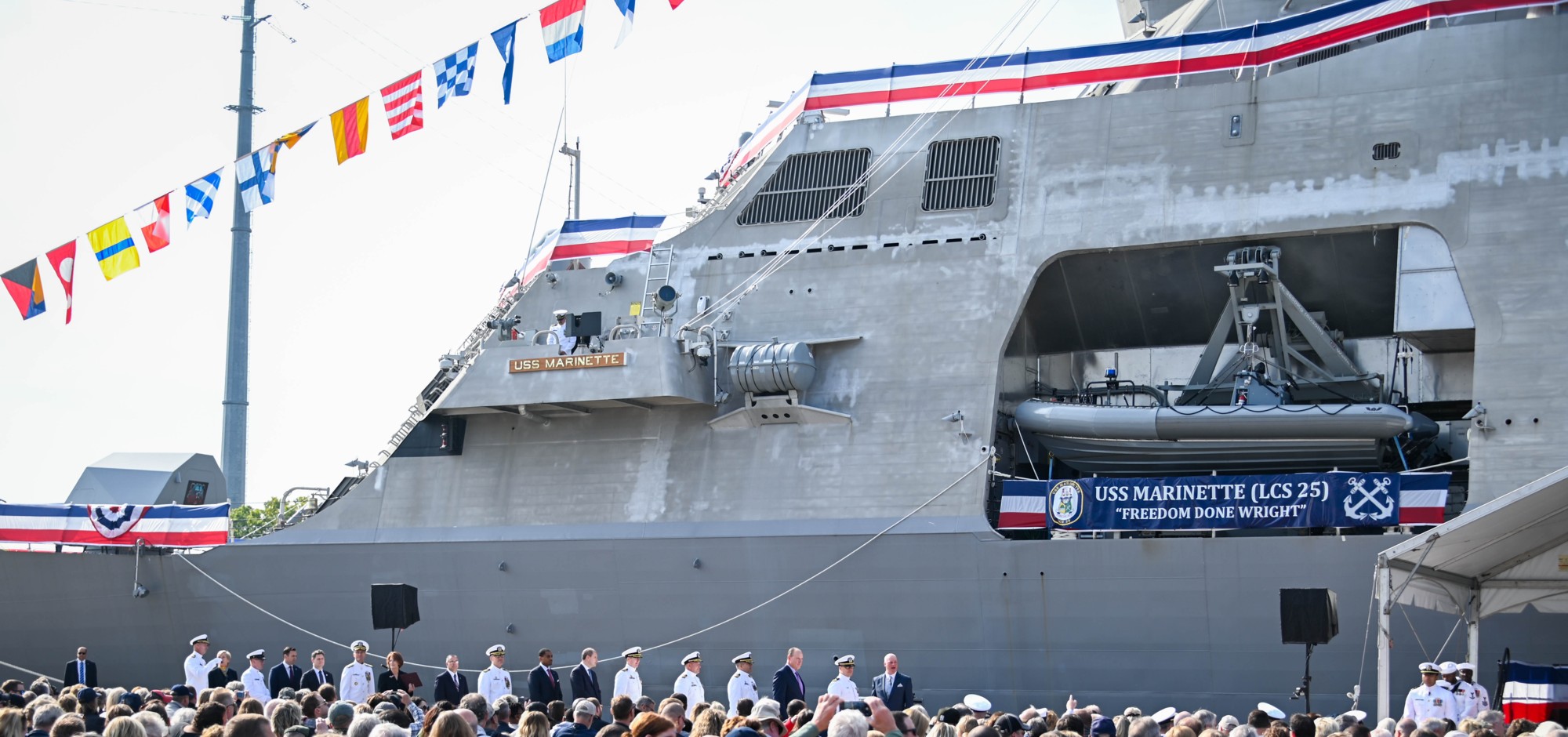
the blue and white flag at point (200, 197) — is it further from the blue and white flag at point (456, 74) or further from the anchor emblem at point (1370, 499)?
the anchor emblem at point (1370, 499)

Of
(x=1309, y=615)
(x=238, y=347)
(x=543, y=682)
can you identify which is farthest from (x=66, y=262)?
(x=238, y=347)

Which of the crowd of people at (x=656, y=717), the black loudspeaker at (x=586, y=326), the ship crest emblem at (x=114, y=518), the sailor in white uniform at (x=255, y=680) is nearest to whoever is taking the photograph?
the crowd of people at (x=656, y=717)

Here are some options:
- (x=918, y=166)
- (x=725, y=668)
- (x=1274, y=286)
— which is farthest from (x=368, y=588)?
(x=1274, y=286)

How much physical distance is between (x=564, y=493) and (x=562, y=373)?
1486 millimetres

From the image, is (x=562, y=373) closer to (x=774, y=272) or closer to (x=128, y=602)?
(x=774, y=272)

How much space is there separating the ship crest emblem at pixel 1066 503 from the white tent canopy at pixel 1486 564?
167 inches

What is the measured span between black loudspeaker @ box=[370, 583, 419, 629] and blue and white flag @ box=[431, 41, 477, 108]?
21.5ft

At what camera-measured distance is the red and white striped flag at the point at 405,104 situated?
19594 mm

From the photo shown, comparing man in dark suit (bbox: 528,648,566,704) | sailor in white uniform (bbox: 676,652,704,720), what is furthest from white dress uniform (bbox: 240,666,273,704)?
sailor in white uniform (bbox: 676,652,704,720)

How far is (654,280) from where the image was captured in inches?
786

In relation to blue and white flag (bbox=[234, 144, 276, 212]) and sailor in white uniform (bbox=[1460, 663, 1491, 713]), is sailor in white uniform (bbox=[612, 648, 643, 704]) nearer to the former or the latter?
sailor in white uniform (bbox=[1460, 663, 1491, 713])

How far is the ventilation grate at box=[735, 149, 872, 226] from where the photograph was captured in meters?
19.3

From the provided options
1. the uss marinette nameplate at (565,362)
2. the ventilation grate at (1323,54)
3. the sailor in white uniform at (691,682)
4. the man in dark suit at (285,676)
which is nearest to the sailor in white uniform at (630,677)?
the sailor in white uniform at (691,682)

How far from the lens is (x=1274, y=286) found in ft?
57.2
